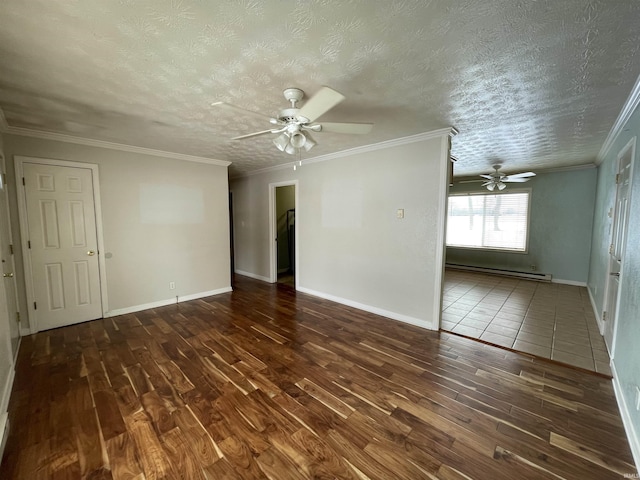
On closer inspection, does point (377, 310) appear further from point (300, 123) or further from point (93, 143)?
point (93, 143)

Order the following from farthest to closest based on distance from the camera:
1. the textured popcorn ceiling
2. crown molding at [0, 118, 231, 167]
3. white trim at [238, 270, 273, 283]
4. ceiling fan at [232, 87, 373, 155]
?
white trim at [238, 270, 273, 283] < crown molding at [0, 118, 231, 167] < ceiling fan at [232, 87, 373, 155] < the textured popcorn ceiling

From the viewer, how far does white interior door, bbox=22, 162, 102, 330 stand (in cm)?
317

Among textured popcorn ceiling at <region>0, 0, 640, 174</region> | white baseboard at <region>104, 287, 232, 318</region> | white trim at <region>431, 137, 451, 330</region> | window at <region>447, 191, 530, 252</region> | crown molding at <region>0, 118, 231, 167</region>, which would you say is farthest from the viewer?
window at <region>447, 191, 530, 252</region>

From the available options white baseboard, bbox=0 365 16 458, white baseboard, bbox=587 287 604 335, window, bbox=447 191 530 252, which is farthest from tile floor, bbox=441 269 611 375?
white baseboard, bbox=0 365 16 458

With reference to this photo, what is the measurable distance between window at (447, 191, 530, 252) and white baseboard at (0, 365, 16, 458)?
798 cm

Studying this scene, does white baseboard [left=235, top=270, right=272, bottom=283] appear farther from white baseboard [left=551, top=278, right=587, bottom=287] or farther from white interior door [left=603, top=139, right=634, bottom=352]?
white baseboard [left=551, top=278, right=587, bottom=287]

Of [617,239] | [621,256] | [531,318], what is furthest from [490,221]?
[621,256]

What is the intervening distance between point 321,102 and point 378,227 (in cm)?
234

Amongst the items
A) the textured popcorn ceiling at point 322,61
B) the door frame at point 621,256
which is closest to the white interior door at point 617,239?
the door frame at point 621,256

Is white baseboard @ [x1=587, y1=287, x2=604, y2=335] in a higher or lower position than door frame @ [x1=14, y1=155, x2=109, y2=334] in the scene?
lower

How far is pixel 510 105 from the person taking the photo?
2367mm

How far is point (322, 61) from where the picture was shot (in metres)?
1.70

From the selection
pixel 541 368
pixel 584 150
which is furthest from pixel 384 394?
pixel 584 150

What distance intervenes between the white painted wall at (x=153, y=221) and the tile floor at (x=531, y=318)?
4000 millimetres
